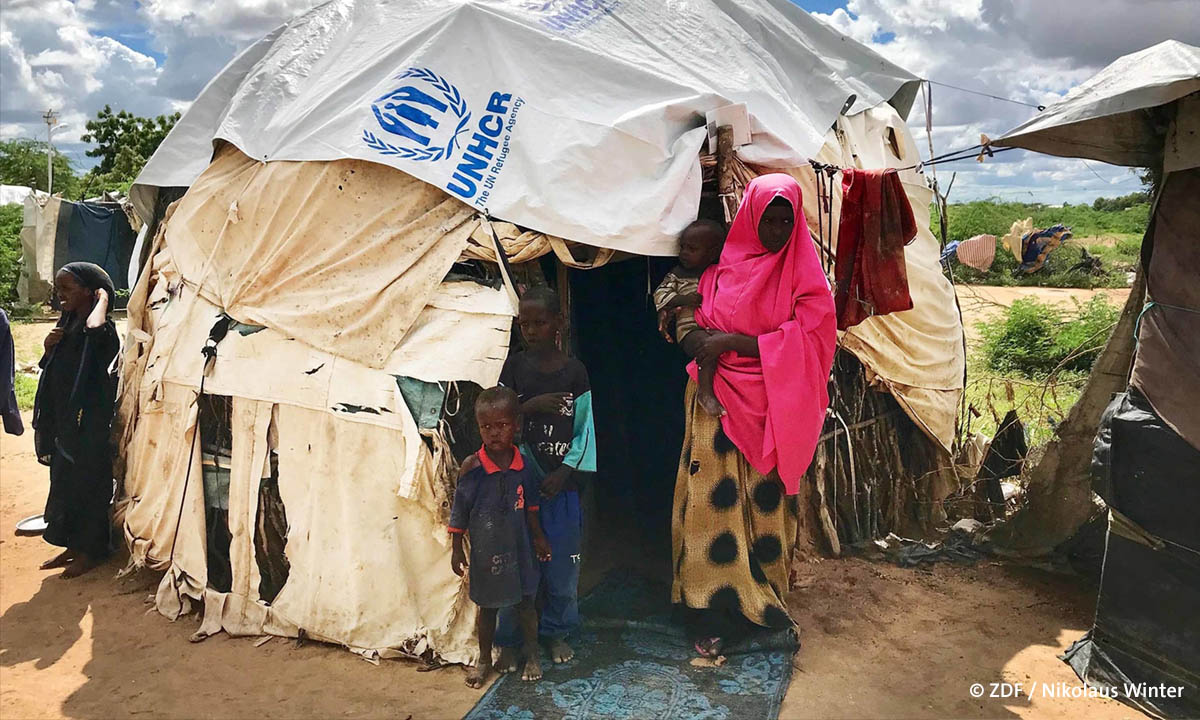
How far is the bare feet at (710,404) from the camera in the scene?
11.5 feet

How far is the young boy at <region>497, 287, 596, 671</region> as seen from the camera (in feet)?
11.2

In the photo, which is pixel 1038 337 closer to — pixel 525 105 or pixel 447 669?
pixel 525 105

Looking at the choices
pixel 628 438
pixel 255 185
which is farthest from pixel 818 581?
pixel 255 185

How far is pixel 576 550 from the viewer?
11.8ft

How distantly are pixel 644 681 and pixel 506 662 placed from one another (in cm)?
57

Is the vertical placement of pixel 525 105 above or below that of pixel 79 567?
above

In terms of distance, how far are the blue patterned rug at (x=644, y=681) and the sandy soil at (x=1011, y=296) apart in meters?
11.1

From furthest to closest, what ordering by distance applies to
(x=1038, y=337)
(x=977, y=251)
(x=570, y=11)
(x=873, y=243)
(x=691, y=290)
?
(x=977, y=251) → (x=1038, y=337) → (x=570, y=11) → (x=873, y=243) → (x=691, y=290)

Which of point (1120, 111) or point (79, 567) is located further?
point (79, 567)

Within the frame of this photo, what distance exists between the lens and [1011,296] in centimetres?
1695

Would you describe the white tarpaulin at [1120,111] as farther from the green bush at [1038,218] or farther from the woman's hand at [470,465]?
the green bush at [1038,218]

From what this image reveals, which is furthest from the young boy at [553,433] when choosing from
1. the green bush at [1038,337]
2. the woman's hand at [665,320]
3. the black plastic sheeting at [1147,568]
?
the green bush at [1038,337]

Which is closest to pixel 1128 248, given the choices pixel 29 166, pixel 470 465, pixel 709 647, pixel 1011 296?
pixel 1011 296

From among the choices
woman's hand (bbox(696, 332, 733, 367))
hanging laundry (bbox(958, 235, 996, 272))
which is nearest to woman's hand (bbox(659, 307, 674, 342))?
woman's hand (bbox(696, 332, 733, 367))
